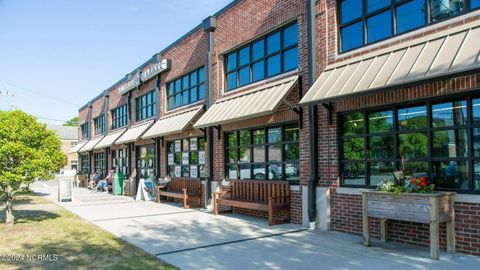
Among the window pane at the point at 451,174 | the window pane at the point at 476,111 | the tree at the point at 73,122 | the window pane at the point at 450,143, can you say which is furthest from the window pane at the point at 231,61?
the tree at the point at 73,122

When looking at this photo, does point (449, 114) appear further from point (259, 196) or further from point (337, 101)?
point (259, 196)

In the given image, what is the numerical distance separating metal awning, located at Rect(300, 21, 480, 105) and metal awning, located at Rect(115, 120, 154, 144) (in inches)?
484

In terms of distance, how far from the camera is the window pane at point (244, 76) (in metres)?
12.9

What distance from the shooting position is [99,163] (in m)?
30.4

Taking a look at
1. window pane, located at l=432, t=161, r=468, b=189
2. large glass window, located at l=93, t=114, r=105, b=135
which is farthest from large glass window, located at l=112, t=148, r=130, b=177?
window pane, located at l=432, t=161, r=468, b=189

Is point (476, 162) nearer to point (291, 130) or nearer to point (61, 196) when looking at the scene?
point (291, 130)

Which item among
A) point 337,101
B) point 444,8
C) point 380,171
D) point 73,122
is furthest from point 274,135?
point 73,122

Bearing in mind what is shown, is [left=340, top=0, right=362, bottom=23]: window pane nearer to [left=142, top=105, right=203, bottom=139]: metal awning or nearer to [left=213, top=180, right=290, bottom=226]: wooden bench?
[left=213, top=180, right=290, bottom=226]: wooden bench

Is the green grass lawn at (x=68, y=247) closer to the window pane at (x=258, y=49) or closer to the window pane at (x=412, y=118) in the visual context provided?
the window pane at (x=412, y=118)

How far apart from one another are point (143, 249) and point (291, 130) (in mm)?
5159

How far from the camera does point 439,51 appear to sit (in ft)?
22.9

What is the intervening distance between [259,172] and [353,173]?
11.9 feet

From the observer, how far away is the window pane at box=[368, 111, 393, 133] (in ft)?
27.4

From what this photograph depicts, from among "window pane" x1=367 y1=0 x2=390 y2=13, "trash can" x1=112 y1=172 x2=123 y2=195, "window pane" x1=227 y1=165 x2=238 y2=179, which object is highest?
"window pane" x1=367 y1=0 x2=390 y2=13
